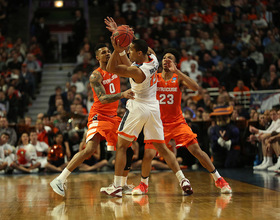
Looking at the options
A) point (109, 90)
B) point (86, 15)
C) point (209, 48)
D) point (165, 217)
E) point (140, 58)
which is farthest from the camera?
point (86, 15)

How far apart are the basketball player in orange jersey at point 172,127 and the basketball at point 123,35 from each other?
75 centimetres

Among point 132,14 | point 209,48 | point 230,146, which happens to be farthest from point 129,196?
point 132,14

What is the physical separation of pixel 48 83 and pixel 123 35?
1143cm

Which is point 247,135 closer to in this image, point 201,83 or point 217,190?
point 201,83

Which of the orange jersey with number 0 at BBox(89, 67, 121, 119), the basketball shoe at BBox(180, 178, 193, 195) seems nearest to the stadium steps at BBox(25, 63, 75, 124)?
the orange jersey with number 0 at BBox(89, 67, 121, 119)

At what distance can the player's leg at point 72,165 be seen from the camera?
593 centimetres

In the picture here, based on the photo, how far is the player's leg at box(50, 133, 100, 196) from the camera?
5.93m

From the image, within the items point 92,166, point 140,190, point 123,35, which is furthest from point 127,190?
point 92,166

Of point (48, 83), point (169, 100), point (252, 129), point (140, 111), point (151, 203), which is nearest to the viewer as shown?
point (151, 203)

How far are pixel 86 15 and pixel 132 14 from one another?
315cm

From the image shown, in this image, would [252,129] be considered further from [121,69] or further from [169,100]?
[121,69]

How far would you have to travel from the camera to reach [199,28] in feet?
54.9

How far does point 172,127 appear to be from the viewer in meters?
6.36

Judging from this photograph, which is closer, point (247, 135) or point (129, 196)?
point (129, 196)
